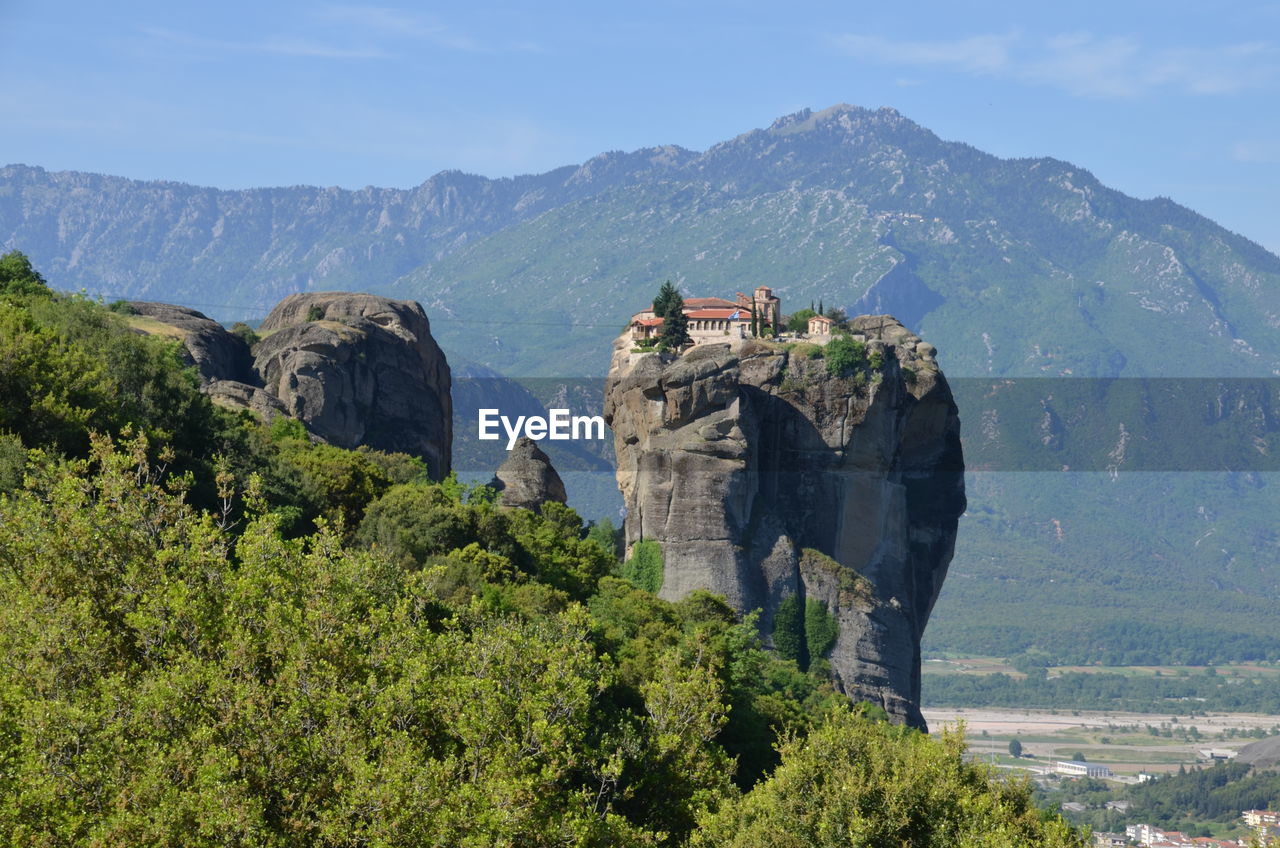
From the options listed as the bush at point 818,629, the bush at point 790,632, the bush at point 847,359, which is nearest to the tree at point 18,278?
the bush at point 790,632

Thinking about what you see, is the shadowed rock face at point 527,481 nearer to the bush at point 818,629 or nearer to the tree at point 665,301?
the bush at point 818,629

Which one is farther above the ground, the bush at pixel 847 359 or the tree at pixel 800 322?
the tree at pixel 800 322

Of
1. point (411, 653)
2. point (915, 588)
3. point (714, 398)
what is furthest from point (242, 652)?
point (915, 588)

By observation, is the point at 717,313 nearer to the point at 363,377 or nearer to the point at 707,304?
the point at 707,304

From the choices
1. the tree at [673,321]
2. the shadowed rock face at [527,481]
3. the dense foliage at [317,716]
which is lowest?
the dense foliage at [317,716]

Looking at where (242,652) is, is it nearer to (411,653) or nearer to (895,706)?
(411,653)

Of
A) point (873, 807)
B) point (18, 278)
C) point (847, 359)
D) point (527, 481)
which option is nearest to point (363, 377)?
point (527, 481)
